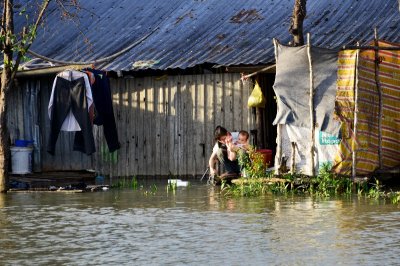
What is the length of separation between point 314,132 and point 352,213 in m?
3.53

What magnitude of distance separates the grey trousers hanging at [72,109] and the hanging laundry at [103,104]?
12.1 inches

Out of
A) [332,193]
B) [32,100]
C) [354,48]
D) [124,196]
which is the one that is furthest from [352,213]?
[32,100]

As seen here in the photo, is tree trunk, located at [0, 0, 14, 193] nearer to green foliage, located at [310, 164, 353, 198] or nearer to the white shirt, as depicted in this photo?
the white shirt

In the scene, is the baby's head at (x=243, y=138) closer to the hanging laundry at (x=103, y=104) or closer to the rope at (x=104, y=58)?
the hanging laundry at (x=103, y=104)

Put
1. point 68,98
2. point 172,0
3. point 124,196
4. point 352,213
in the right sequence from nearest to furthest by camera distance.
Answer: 1. point 352,213
2. point 124,196
3. point 68,98
4. point 172,0

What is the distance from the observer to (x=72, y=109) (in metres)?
21.4

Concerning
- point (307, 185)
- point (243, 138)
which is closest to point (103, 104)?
point (243, 138)

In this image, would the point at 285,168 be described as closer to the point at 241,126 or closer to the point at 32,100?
the point at 241,126

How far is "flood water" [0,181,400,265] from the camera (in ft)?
34.6

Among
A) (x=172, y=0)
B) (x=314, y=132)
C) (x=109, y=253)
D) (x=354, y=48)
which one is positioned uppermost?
(x=172, y=0)

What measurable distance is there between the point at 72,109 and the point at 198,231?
9.36m

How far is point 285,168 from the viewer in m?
18.0

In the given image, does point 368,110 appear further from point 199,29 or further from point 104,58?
point 104,58

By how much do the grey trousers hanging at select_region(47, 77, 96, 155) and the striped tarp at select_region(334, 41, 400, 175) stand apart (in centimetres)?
602
